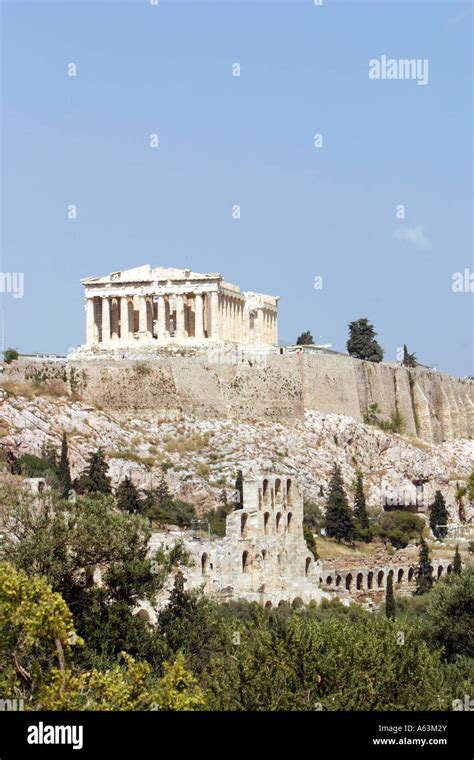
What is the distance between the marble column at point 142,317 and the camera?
79562 mm

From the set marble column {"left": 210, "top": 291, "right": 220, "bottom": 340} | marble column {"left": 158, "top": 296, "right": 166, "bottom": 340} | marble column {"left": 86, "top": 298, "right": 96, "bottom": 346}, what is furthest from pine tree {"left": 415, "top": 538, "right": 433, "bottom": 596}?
marble column {"left": 86, "top": 298, "right": 96, "bottom": 346}

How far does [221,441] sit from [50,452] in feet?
37.9

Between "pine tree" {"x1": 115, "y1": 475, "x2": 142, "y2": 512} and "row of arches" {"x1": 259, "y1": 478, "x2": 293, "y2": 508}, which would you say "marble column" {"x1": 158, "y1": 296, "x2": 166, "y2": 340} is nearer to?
"pine tree" {"x1": 115, "y1": 475, "x2": 142, "y2": 512}

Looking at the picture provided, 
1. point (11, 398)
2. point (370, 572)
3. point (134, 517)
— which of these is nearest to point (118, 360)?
point (11, 398)

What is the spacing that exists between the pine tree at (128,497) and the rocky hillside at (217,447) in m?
2.95

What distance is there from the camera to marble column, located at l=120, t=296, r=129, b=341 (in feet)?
262

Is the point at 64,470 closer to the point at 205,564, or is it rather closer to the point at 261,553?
the point at 261,553

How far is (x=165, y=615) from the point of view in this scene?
115ft

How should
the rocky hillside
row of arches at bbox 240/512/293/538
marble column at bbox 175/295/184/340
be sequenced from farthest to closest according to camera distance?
marble column at bbox 175/295/184/340 < the rocky hillside < row of arches at bbox 240/512/293/538

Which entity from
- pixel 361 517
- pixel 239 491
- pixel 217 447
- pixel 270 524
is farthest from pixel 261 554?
pixel 217 447

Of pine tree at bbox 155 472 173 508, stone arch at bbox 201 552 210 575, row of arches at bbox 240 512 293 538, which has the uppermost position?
pine tree at bbox 155 472 173 508

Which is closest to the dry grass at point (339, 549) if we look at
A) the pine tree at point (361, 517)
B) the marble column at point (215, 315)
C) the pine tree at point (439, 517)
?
the pine tree at point (361, 517)

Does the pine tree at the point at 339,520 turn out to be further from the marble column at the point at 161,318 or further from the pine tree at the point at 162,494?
the marble column at the point at 161,318
